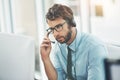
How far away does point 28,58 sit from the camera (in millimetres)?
1764

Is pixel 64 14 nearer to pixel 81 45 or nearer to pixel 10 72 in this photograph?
pixel 81 45

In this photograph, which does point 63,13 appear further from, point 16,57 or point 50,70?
point 16,57

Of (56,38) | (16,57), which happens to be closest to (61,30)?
(56,38)

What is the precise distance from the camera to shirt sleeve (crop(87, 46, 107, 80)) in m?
1.38

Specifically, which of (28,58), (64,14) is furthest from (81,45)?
(28,58)

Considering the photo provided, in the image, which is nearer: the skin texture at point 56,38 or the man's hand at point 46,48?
the skin texture at point 56,38

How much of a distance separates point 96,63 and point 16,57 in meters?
0.68

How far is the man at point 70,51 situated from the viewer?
142 cm

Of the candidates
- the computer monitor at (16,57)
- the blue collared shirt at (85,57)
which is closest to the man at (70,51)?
the blue collared shirt at (85,57)

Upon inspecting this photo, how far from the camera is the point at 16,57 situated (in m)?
1.84

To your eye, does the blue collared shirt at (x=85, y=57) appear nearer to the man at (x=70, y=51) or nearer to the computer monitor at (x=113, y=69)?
the man at (x=70, y=51)

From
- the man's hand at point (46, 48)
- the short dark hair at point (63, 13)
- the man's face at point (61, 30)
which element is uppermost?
the short dark hair at point (63, 13)

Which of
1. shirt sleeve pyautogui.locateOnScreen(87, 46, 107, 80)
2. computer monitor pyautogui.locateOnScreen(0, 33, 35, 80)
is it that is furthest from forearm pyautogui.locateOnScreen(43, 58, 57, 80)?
shirt sleeve pyautogui.locateOnScreen(87, 46, 107, 80)

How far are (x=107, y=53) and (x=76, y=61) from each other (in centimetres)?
22
